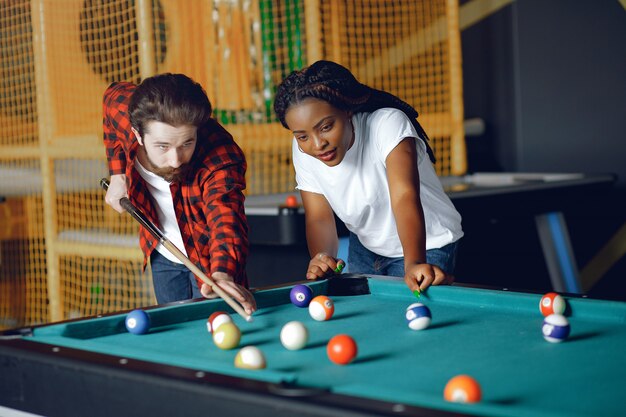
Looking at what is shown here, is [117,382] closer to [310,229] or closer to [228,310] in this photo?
[228,310]

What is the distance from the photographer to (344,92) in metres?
2.53

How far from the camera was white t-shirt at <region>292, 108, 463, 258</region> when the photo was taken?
255 centimetres

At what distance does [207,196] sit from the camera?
2.50 metres

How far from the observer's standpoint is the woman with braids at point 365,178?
2.43 m

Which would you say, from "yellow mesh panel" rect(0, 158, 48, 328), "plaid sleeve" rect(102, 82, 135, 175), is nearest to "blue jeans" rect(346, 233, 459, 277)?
"plaid sleeve" rect(102, 82, 135, 175)

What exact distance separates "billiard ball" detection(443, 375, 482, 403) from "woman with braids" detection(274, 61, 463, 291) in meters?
0.87

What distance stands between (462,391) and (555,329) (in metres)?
Result: 0.48

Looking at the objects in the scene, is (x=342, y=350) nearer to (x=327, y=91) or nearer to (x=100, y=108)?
(x=327, y=91)

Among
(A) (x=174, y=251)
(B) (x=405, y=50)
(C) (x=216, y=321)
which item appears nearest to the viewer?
(C) (x=216, y=321)

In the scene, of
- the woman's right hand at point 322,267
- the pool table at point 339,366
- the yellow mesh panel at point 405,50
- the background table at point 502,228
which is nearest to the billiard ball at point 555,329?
the pool table at point 339,366

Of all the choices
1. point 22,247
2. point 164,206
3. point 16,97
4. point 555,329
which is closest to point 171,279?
point 164,206

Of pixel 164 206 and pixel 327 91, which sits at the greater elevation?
pixel 327 91

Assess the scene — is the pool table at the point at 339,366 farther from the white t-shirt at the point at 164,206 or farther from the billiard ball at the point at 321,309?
the white t-shirt at the point at 164,206

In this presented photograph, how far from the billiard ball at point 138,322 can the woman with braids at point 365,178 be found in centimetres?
64
